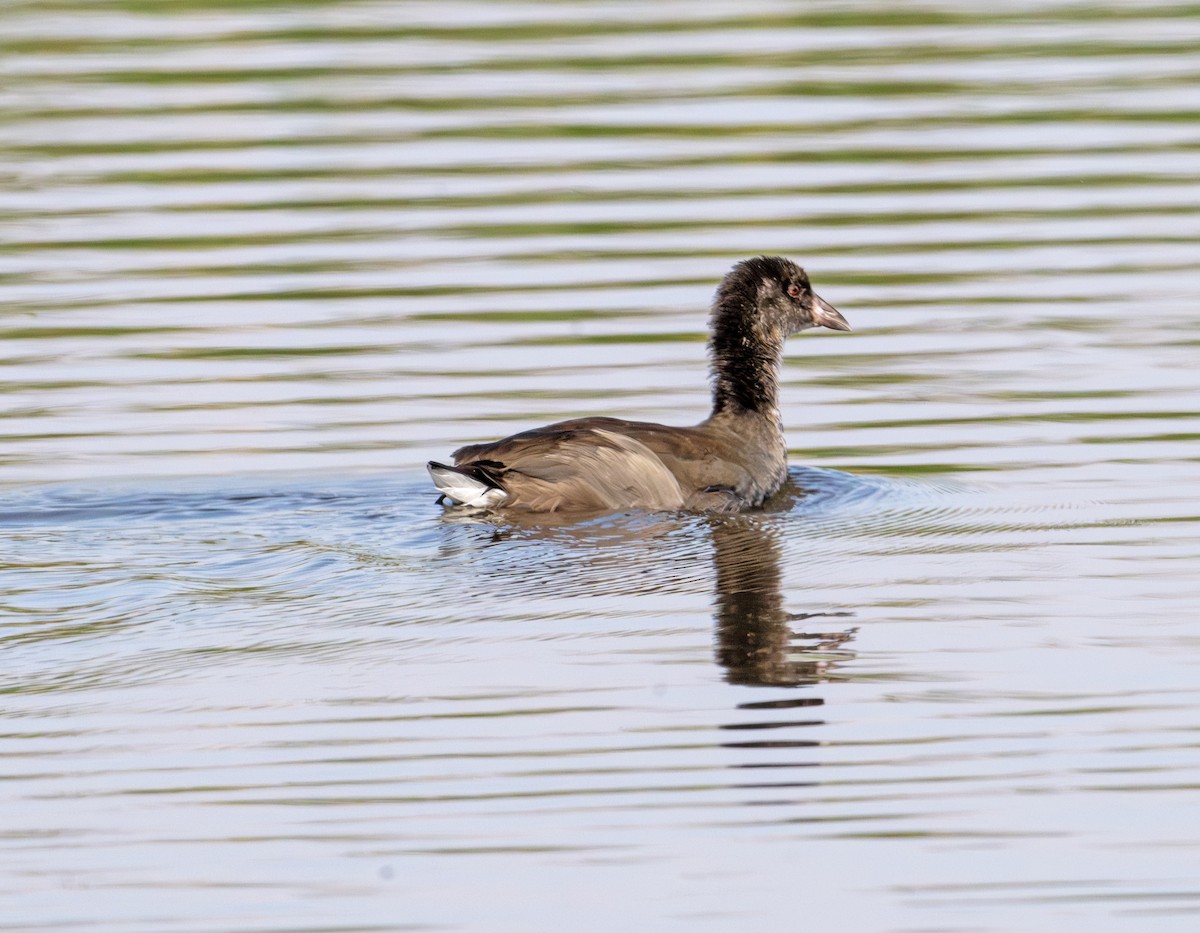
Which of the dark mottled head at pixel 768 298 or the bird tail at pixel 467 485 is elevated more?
the dark mottled head at pixel 768 298

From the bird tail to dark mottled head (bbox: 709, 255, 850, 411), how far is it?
1.80 meters

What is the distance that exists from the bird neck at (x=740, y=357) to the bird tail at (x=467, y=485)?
1752mm

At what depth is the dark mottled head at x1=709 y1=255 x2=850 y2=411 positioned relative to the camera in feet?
37.3

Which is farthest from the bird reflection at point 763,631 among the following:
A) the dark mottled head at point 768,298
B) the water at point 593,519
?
the dark mottled head at point 768,298

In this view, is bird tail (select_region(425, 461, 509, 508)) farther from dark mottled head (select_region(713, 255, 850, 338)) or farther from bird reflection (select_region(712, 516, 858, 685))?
dark mottled head (select_region(713, 255, 850, 338))

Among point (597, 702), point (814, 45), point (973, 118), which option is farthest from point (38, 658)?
point (814, 45)

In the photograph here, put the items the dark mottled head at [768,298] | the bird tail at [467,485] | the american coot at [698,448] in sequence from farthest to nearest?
1. the dark mottled head at [768,298]
2. the american coot at [698,448]
3. the bird tail at [467,485]

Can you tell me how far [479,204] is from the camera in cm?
1583

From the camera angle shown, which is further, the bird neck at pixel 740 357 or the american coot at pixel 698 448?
the bird neck at pixel 740 357

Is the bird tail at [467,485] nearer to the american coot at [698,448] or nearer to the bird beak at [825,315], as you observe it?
the american coot at [698,448]

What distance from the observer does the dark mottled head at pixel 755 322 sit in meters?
11.4

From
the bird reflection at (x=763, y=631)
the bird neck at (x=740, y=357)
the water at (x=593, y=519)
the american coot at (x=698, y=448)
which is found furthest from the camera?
the bird neck at (x=740, y=357)

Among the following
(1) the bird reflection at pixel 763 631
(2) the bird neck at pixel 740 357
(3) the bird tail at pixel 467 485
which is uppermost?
(2) the bird neck at pixel 740 357

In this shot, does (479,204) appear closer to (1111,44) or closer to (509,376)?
(509,376)
